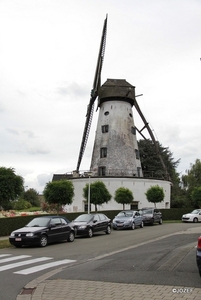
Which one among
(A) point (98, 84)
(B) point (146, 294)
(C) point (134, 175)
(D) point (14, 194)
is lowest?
(B) point (146, 294)

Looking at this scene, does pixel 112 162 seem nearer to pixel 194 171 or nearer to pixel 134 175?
pixel 134 175

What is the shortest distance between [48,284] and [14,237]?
9174 millimetres

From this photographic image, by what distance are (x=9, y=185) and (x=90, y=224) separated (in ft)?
21.8

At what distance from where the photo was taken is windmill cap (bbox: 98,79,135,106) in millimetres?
51531

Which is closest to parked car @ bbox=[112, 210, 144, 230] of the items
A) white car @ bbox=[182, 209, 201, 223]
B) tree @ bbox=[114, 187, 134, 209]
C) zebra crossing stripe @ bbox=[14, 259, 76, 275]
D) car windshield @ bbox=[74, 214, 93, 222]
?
car windshield @ bbox=[74, 214, 93, 222]

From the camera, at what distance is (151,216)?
36156 millimetres

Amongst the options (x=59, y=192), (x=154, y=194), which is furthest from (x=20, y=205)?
(x=59, y=192)

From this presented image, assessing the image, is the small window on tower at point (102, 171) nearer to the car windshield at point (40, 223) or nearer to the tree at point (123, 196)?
the tree at point (123, 196)

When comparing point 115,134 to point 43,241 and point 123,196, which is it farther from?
point 43,241

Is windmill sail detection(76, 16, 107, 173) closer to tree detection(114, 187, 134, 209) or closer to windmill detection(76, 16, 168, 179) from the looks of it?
windmill detection(76, 16, 168, 179)

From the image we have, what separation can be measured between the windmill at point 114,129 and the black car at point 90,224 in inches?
913

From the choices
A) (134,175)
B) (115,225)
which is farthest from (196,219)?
(115,225)

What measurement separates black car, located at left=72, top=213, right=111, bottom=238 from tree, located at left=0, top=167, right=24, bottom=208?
17.1 ft

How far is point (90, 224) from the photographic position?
78.1 feet
